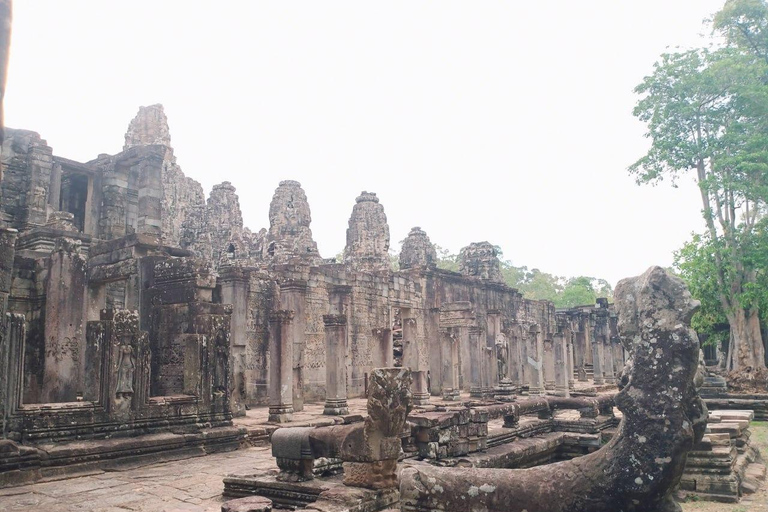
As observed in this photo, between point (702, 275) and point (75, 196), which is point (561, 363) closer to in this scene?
point (702, 275)

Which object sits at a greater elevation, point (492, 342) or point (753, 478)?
point (492, 342)

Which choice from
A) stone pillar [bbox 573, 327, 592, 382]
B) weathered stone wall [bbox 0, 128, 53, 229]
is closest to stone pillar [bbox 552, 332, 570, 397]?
stone pillar [bbox 573, 327, 592, 382]

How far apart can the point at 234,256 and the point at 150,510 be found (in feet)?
70.4

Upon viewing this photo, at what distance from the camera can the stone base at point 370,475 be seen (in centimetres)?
621

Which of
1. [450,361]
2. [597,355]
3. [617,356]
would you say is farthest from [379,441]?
[617,356]

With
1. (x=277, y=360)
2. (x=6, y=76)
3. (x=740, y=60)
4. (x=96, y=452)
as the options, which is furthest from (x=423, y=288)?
(x=6, y=76)

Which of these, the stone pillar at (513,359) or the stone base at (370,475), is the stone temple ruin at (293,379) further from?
the stone pillar at (513,359)

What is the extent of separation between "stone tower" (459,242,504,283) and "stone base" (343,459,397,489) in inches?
1057

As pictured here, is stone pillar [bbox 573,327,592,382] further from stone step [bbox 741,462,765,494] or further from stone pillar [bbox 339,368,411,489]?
stone pillar [bbox 339,368,411,489]

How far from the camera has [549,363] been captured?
24.9 meters

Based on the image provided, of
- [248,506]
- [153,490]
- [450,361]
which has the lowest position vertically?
[153,490]

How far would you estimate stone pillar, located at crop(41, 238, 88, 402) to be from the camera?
35.2 feet

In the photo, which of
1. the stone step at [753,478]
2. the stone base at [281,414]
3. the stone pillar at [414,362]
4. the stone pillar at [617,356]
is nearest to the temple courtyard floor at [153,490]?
the stone step at [753,478]

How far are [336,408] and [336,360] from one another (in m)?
1.51
